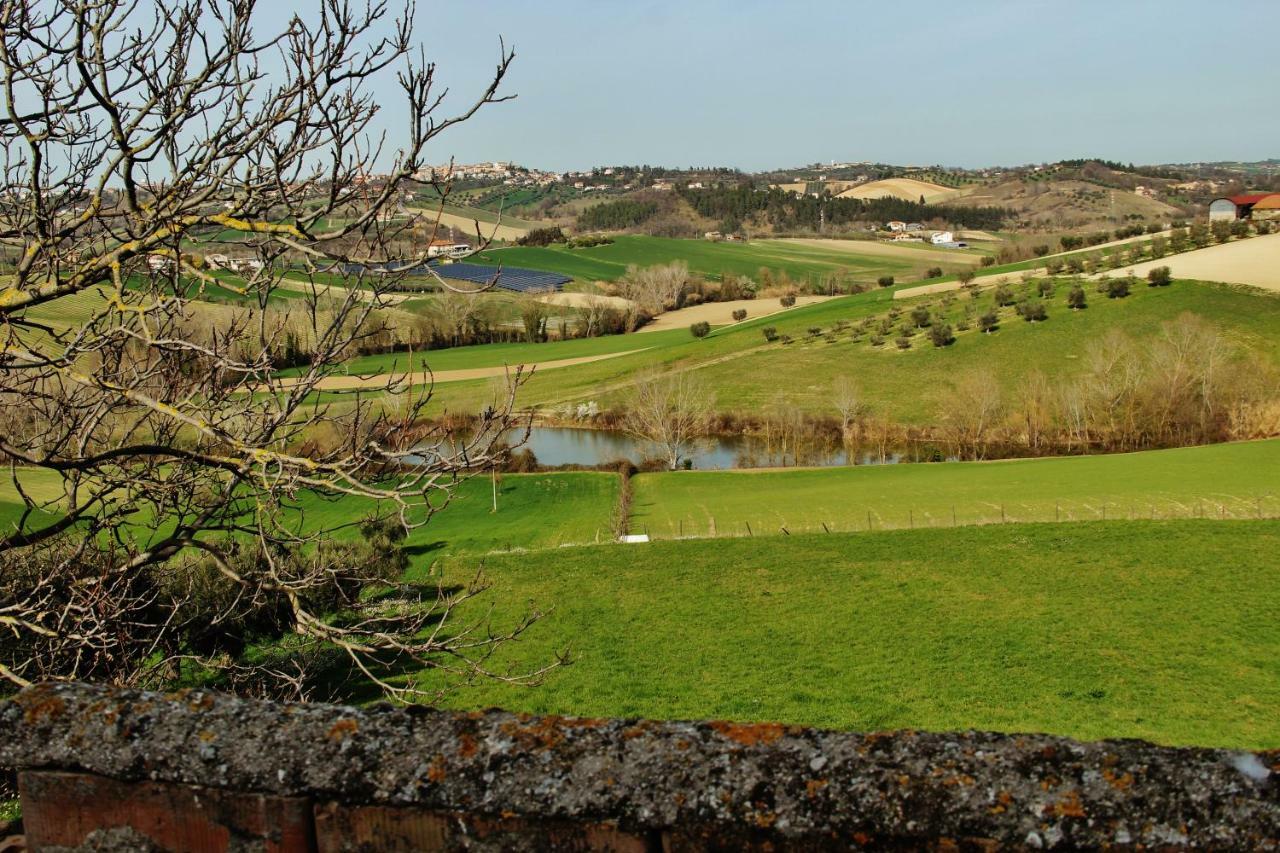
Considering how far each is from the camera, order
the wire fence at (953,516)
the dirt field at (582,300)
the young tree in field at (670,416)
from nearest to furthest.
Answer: the wire fence at (953,516) → the young tree in field at (670,416) → the dirt field at (582,300)

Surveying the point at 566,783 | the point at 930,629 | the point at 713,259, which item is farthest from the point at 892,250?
the point at 566,783

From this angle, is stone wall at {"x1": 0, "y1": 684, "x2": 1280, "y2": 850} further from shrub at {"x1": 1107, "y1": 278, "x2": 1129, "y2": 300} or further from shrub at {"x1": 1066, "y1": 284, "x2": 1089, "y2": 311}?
shrub at {"x1": 1107, "y1": 278, "x2": 1129, "y2": 300}

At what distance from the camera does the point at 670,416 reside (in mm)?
63219

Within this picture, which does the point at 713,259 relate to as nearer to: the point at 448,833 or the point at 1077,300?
the point at 1077,300

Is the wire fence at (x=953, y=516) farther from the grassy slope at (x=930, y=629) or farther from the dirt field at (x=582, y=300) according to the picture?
the dirt field at (x=582, y=300)

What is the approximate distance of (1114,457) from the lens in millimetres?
50281

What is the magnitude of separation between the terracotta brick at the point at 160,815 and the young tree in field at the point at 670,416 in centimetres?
5586

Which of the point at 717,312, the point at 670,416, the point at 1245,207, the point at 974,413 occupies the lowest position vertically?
the point at 974,413

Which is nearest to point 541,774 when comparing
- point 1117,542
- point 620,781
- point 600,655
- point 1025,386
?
point 620,781

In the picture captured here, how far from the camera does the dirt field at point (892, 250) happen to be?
500 ft

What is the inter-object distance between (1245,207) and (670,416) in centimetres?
10590

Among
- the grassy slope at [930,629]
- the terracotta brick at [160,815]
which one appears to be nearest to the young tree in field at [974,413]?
the grassy slope at [930,629]

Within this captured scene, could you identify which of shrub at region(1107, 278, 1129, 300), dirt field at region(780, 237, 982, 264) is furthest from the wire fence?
dirt field at region(780, 237, 982, 264)

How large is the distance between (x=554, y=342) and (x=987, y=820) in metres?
105
